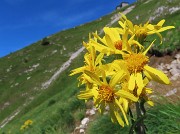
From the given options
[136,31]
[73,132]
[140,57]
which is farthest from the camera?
[73,132]

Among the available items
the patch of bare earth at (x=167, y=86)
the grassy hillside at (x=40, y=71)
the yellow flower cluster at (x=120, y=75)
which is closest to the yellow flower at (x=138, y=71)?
the yellow flower cluster at (x=120, y=75)

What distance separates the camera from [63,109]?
17844 mm

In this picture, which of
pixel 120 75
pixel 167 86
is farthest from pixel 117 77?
pixel 167 86

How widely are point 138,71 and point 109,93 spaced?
295 millimetres

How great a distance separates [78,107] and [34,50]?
61.1 meters

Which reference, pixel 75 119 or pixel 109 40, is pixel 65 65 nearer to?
pixel 75 119

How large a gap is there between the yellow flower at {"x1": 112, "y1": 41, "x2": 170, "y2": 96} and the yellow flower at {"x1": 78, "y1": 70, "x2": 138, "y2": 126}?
0.08m

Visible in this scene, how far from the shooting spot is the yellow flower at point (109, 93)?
2.99 metres

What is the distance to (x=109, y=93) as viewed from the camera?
313cm

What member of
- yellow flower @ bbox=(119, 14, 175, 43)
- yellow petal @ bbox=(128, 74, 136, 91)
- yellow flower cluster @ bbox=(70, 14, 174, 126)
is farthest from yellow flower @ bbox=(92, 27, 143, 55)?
yellow petal @ bbox=(128, 74, 136, 91)

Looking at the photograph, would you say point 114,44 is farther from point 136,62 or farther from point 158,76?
point 158,76

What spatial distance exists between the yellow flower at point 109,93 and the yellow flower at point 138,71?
8cm

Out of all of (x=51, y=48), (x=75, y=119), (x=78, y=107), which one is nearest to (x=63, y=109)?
(x=78, y=107)

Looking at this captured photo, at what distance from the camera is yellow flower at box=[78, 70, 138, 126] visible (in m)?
2.99
